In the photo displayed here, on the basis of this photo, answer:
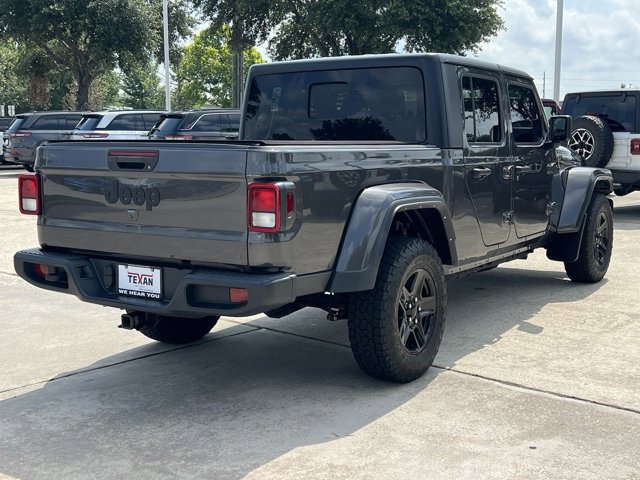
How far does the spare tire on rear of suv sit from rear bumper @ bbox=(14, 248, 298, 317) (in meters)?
8.64

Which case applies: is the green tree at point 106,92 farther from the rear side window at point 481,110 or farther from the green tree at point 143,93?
the rear side window at point 481,110

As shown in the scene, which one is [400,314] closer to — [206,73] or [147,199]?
[147,199]

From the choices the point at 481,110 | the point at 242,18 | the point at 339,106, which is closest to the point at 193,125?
the point at 339,106

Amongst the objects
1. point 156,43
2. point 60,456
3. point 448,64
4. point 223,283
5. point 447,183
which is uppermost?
point 156,43

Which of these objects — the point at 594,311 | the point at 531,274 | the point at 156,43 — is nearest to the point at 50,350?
the point at 594,311

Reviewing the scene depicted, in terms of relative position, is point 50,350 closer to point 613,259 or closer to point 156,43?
point 613,259

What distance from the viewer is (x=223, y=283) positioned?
386 cm

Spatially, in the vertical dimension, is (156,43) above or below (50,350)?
above

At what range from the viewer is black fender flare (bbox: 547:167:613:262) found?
6785mm

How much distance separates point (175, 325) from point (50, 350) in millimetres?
857

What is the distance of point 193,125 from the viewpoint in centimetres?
1688

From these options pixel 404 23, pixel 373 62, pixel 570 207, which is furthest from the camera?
pixel 404 23

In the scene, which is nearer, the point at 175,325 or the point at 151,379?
the point at 151,379

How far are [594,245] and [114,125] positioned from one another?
14.3 meters
